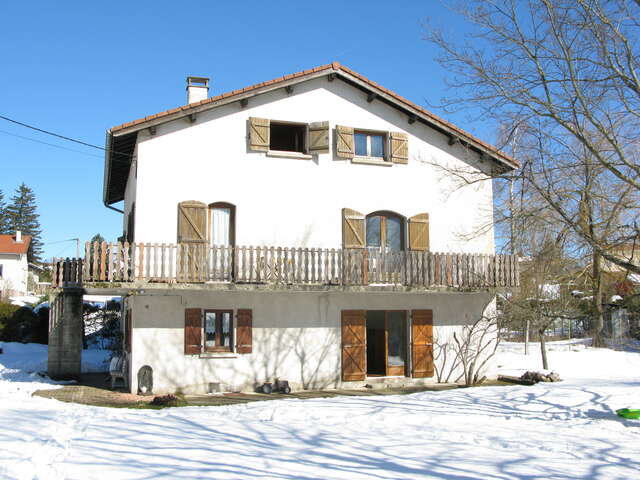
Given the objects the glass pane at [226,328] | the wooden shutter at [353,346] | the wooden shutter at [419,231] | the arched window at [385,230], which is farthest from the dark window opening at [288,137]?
the glass pane at [226,328]

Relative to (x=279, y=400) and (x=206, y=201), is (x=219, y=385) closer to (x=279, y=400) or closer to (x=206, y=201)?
(x=279, y=400)

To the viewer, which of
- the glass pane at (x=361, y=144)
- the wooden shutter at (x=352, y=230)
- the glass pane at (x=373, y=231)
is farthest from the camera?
the glass pane at (x=361, y=144)

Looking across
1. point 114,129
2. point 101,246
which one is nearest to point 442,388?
point 101,246

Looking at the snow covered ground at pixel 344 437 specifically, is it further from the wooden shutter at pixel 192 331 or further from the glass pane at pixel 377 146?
the glass pane at pixel 377 146

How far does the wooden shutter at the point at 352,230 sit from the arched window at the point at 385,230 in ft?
1.63

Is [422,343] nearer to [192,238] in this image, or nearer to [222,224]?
[222,224]

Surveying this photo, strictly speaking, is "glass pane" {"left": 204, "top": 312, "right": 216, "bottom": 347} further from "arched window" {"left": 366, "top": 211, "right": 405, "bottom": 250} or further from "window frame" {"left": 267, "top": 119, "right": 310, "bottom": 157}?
"arched window" {"left": 366, "top": 211, "right": 405, "bottom": 250}

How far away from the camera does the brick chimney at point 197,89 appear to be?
17.8 meters

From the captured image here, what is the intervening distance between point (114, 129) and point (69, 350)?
246 inches

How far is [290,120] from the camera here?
1659 cm

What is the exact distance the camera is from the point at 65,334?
16.6 metres

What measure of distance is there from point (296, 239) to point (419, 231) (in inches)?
141

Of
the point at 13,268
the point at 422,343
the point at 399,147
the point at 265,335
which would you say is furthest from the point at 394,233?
the point at 13,268

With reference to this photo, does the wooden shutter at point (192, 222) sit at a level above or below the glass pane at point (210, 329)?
above
